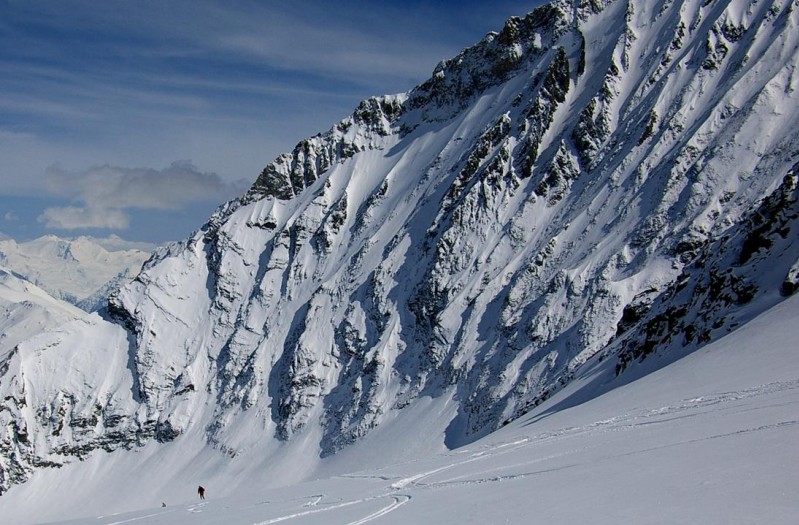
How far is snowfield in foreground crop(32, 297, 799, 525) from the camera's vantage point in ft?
44.6

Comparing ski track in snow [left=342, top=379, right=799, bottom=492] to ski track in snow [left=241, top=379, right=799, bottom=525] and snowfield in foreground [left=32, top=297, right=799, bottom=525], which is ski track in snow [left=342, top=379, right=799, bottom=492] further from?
snowfield in foreground [left=32, top=297, right=799, bottom=525]

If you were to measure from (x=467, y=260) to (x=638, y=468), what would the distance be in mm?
112273

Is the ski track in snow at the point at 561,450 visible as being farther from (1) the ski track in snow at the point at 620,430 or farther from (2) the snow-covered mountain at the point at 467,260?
(2) the snow-covered mountain at the point at 467,260

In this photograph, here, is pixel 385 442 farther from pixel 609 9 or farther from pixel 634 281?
pixel 609 9

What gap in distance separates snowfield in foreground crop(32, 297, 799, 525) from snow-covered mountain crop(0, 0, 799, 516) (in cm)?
1135

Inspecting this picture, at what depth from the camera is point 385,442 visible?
374 ft

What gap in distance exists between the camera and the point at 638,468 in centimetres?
1762

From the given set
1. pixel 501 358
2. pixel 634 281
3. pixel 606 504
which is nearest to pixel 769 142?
pixel 634 281

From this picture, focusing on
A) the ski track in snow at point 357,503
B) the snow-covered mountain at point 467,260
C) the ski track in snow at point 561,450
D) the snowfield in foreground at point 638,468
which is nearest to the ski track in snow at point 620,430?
the ski track in snow at point 561,450

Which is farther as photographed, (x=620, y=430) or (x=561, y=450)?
(x=620, y=430)

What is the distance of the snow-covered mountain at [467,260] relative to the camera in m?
93.6

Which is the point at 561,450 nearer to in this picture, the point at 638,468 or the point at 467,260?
the point at 638,468

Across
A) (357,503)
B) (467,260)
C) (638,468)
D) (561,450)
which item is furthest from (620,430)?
(467,260)

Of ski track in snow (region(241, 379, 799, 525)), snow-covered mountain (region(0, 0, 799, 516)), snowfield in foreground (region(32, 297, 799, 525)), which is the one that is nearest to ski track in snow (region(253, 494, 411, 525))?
ski track in snow (region(241, 379, 799, 525))
